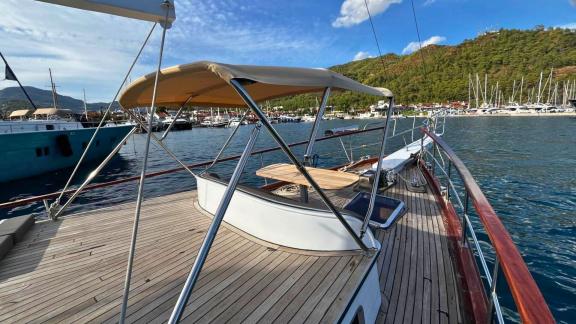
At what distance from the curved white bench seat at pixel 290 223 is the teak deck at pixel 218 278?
133mm

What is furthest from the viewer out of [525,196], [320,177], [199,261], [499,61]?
[499,61]

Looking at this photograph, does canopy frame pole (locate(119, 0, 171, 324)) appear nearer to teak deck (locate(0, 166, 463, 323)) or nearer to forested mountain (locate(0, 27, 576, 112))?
teak deck (locate(0, 166, 463, 323))

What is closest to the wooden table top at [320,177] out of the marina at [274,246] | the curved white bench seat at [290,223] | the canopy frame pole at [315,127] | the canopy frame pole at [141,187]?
the marina at [274,246]

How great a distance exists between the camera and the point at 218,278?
2.72 meters

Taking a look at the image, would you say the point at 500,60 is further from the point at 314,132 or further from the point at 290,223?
the point at 290,223

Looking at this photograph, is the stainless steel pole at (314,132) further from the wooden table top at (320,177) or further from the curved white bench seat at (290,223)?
the wooden table top at (320,177)

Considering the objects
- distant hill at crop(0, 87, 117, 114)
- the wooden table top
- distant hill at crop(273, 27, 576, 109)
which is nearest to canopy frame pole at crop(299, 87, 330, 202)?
the wooden table top

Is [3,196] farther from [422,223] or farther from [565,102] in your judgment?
[565,102]

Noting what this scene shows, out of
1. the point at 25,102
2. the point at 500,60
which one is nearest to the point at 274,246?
the point at 25,102

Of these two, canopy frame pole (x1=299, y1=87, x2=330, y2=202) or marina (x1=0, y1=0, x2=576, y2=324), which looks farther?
canopy frame pole (x1=299, y1=87, x2=330, y2=202)

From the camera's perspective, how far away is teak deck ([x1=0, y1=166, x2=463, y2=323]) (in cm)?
229

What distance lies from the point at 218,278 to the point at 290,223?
37.7 inches

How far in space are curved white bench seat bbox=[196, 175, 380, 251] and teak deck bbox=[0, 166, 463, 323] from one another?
13 centimetres

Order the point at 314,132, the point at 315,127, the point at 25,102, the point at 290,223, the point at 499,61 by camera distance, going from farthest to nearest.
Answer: the point at 499,61, the point at 25,102, the point at 290,223, the point at 315,127, the point at 314,132
